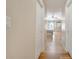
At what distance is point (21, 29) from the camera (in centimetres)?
299

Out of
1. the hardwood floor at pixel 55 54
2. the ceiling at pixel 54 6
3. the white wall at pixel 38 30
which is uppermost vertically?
the ceiling at pixel 54 6

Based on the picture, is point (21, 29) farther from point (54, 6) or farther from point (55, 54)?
point (54, 6)

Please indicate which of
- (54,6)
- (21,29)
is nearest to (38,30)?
(21,29)

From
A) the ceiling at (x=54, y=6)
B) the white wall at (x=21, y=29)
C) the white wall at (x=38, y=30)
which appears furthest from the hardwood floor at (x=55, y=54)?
the ceiling at (x=54, y=6)

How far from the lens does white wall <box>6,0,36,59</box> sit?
2.67 metres

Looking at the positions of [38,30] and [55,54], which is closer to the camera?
[38,30]

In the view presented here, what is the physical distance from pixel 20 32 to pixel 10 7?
0.58m

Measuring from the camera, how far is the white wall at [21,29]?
→ 267 cm

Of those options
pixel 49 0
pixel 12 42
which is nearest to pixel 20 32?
pixel 12 42

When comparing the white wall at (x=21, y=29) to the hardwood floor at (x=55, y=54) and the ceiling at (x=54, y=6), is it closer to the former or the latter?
the hardwood floor at (x=55, y=54)

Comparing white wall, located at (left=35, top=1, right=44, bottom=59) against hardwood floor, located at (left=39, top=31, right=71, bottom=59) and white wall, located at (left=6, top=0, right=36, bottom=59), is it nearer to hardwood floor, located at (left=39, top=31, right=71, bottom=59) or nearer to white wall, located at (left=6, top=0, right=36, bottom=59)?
hardwood floor, located at (left=39, top=31, right=71, bottom=59)

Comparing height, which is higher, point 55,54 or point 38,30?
point 38,30

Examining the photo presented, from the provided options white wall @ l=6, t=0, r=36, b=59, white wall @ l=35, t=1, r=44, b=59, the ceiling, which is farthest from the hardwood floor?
the ceiling
